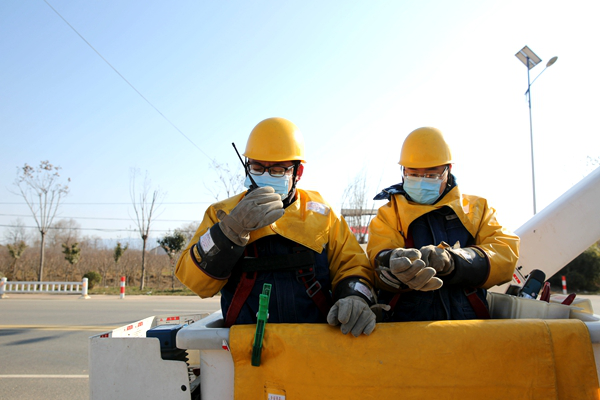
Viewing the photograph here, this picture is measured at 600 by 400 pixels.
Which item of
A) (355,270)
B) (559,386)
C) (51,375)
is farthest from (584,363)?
(51,375)

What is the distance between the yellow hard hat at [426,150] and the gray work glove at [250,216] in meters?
1.07

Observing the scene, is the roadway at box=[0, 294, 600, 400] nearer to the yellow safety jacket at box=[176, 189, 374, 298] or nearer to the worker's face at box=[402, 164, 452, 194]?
the yellow safety jacket at box=[176, 189, 374, 298]

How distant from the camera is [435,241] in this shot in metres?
2.38

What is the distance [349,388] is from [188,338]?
0.66m

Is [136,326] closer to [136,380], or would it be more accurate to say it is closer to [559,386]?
[136,380]

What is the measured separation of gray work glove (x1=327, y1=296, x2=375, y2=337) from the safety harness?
1.39 feet

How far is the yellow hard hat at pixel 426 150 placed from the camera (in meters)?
2.54

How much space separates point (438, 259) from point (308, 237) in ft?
2.25

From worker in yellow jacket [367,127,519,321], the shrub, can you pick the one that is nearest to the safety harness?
worker in yellow jacket [367,127,519,321]

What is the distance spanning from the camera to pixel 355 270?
88.0 inches

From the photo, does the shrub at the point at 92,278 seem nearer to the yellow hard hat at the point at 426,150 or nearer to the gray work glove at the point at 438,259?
the yellow hard hat at the point at 426,150

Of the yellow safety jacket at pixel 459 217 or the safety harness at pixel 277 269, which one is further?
the yellow safety jacket at pixel 459 217

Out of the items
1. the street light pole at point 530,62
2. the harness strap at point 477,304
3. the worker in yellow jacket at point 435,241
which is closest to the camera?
the worker in yellow jacket at point 435,241

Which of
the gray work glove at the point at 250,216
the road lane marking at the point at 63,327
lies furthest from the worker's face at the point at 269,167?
the road lane marking at the point at 63,327
